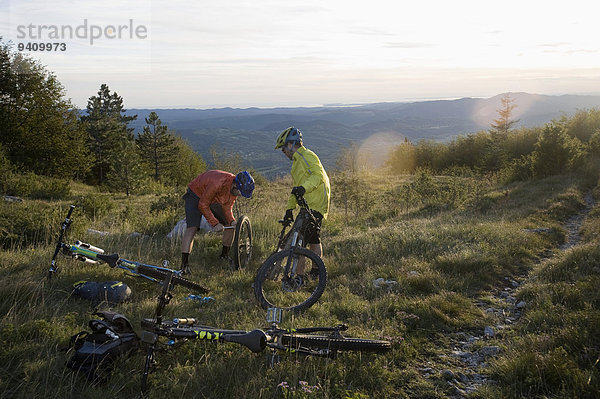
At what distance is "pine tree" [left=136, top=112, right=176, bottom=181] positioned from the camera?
2002 inches

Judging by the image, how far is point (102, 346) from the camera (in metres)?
3.57

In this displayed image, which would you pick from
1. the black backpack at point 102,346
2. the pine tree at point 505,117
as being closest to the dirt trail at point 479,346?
the black backpack at point 102,346

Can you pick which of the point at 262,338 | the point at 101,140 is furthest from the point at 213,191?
the point at 101,140

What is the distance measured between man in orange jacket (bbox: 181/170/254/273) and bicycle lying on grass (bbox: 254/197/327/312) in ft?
4.34

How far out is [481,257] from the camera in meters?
7.36

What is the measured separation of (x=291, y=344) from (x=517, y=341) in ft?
8.24

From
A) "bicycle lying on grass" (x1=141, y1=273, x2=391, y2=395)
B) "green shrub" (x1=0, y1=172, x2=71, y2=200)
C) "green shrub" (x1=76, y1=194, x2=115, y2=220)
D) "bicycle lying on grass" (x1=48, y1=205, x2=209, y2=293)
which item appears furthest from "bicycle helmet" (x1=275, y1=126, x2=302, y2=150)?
"green shrub" (x1=0, y1=172, x2=71, y2=200)

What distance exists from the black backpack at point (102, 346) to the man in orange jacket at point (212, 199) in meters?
2.79

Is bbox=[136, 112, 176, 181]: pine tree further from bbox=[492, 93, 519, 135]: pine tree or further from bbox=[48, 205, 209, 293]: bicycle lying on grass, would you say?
bbox=[48, 205, 209, 293]: bicycle lying on grass

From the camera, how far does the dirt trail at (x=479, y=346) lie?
3.86 meters

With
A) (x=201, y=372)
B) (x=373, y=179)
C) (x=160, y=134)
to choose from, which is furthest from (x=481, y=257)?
(x=160, y=134)

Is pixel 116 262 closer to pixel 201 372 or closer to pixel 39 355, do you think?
pixel 39 355

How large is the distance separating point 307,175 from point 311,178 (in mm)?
190

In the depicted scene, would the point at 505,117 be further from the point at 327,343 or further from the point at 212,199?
the point at 327,343
